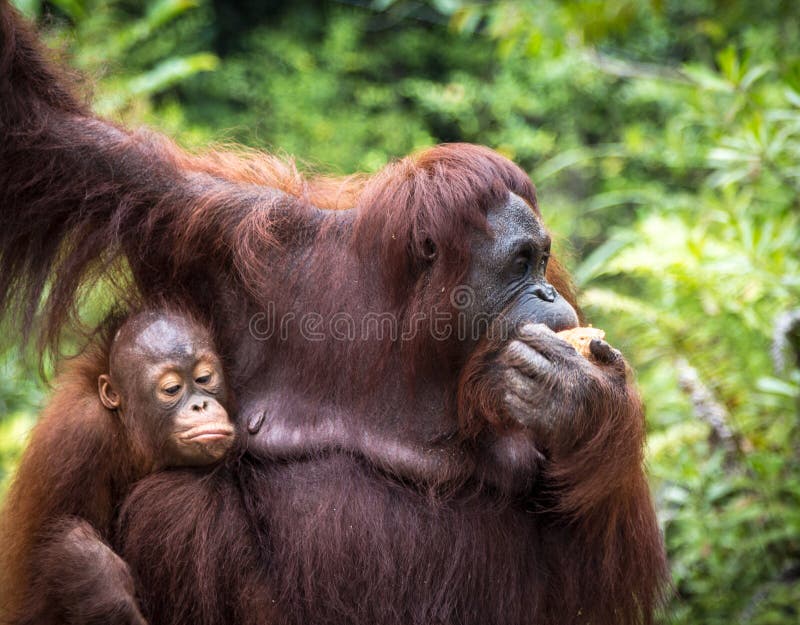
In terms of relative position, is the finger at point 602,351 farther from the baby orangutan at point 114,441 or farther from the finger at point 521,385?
the baby orangutan at point 114,441

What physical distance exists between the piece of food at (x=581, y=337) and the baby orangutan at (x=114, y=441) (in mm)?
988

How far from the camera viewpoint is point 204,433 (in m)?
2.78

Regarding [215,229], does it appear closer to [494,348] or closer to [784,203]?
[494,348]

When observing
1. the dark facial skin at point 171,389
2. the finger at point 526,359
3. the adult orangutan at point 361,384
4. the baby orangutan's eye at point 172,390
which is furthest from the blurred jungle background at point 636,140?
the finger at point 526,359

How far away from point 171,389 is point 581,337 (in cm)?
118

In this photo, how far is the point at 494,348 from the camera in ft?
9.37

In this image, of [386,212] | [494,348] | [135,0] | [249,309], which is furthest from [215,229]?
[135,0]

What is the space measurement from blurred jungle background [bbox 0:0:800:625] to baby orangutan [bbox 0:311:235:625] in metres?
0.49

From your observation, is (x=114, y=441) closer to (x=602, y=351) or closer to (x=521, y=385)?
(x=521, y=385)

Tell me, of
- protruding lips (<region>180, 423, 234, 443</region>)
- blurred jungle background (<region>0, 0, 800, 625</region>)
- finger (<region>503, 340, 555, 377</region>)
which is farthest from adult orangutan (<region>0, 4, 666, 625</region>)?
blurred jungle background (<region>0, 0, 800, 625</region>)

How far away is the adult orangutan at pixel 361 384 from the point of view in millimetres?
2781

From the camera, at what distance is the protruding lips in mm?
2775

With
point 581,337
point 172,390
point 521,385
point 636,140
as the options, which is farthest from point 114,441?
point 636,140

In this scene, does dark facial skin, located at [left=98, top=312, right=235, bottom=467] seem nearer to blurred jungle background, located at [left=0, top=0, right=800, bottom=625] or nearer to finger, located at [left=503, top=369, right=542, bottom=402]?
blurred jungle background, located at [left=0, top=0, right=800, bottom=625]
